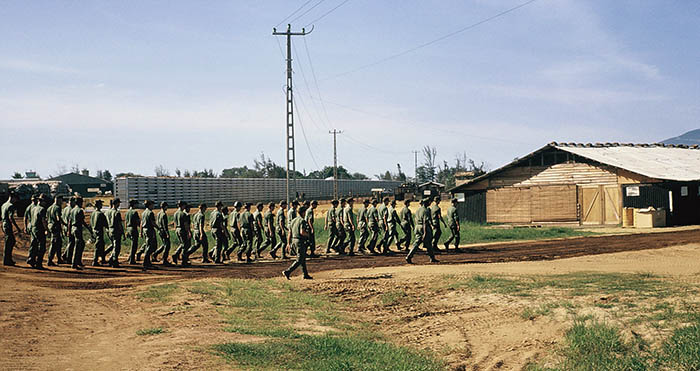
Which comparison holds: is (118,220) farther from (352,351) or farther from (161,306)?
(352,351)

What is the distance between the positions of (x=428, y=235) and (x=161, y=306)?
27.8 ft

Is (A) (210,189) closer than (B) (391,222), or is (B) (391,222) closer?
(B) (391,222)

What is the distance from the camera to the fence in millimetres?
52719

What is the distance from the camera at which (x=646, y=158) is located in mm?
37812

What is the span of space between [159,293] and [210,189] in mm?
47996

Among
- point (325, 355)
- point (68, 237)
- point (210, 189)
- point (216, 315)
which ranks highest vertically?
point (210, 189)

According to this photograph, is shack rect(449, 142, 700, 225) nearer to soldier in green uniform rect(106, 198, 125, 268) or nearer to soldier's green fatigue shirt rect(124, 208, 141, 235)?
soldier's green fatigue shirt rect(124, 208, 141, 235)

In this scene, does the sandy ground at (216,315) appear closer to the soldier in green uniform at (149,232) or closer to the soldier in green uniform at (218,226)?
the soldier in green uniform at (149,232)

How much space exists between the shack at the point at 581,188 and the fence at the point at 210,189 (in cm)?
2097

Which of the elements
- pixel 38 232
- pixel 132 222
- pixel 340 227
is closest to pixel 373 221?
pixel 340 227

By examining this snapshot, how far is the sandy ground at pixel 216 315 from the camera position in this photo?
8.10m

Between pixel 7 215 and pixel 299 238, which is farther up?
pixel 7 215

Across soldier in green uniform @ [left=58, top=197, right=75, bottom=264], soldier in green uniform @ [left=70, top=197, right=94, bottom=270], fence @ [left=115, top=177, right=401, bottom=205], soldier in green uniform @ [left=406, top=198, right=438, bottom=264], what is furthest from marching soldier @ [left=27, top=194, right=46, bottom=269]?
fence @ [left=115, top=177, right=401, bottom=205]

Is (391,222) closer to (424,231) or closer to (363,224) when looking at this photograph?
(363,224)
